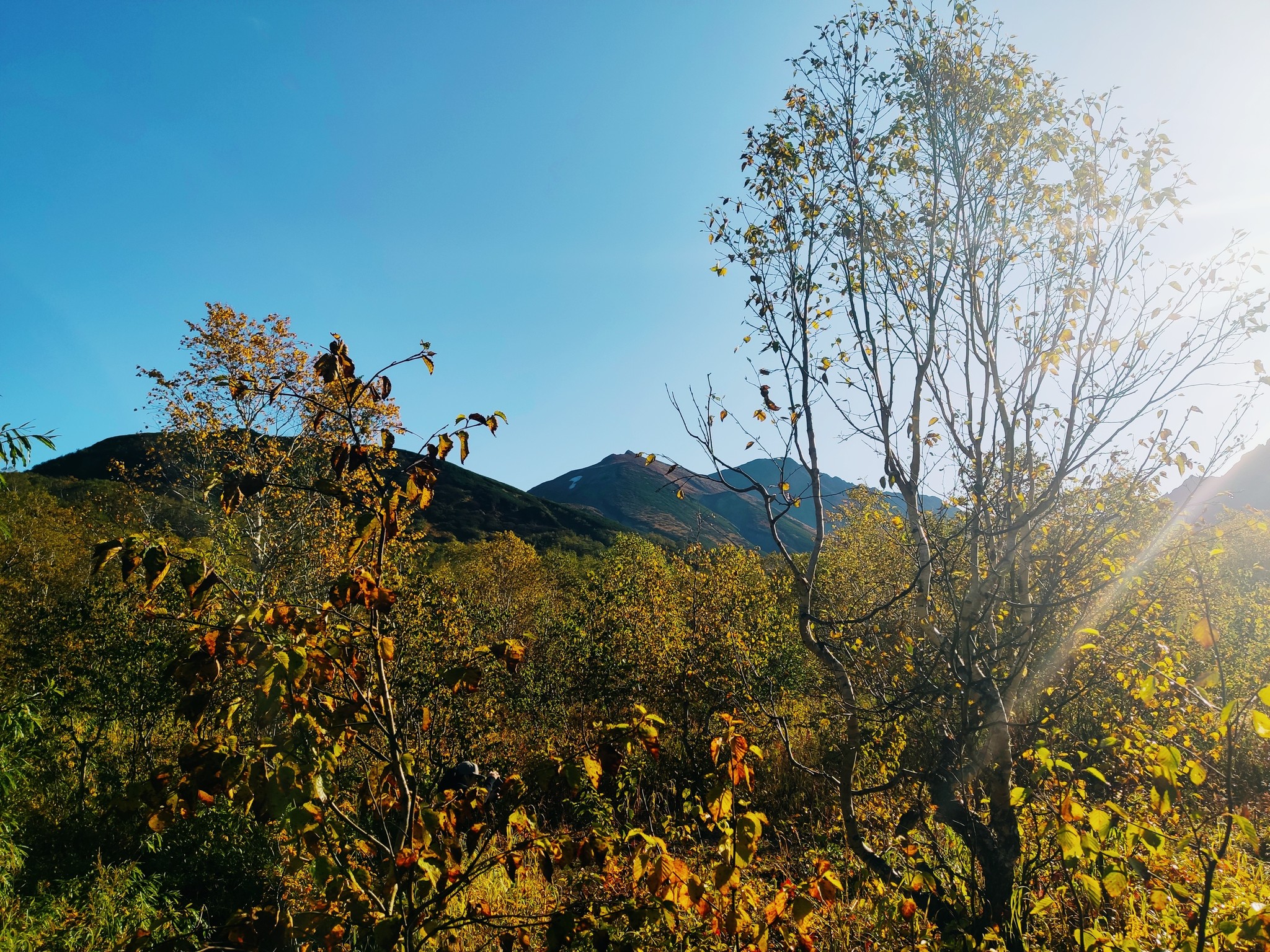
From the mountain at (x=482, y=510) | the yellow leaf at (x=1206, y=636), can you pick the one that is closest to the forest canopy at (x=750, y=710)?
the yellow leaf at (x=1206, y=636)

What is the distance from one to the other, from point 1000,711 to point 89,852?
13035 mm

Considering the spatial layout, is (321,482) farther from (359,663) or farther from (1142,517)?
(1142,517)

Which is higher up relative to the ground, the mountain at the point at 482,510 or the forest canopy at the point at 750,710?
the mountain at the point at 482,510

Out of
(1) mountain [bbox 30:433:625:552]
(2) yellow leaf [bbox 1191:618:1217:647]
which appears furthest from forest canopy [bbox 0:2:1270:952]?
(1) mountain [bbox 30:433:625:552]

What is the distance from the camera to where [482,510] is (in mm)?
118000

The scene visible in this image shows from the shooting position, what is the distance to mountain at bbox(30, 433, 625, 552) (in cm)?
9931

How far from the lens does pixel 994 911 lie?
4953 millimetres

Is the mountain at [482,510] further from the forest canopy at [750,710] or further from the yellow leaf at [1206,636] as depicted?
the yellow leaf at [1206,636]

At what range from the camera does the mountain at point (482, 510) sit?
326 feet

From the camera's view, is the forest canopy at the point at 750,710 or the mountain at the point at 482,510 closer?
the forest canopy at the point at 750,710

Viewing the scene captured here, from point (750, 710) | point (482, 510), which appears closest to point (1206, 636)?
point (750, 710)

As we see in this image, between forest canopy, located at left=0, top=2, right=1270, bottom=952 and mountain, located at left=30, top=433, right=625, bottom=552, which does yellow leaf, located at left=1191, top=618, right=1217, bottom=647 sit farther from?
mountain, located at left=30, top=433, right=625, bottom=552

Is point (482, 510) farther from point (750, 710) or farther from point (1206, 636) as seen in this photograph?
point (1206, 636)

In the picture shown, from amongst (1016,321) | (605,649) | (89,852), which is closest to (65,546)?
(89,852)
